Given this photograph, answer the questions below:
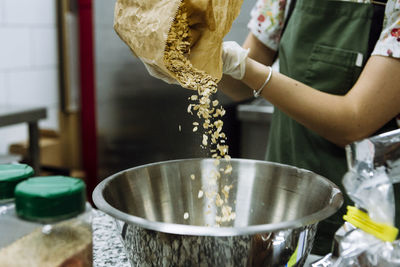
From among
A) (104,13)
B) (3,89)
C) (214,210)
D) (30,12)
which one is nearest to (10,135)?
(3,89)

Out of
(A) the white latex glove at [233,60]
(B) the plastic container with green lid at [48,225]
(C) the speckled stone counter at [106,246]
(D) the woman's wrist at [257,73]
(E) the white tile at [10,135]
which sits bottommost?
(E) the white tile at [10,135]

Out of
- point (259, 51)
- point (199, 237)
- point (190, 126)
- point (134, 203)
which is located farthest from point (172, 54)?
point (190, 126)

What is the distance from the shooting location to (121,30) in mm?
864

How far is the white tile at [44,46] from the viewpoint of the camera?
107 inches

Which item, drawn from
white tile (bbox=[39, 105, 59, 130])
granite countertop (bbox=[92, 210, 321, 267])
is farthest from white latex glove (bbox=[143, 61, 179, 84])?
white tile (bbox=[39, 105, 59, 130])

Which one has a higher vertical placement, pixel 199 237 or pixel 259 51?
pixel 259 51

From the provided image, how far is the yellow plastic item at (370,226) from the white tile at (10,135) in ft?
7.65

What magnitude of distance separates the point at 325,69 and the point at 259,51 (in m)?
0.28

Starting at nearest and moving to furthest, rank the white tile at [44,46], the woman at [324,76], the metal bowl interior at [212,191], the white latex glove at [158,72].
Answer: the metal bowl interior at [212,191], the white latex glove at [158,72], the woman at [324,76], the white tile at [44,46]

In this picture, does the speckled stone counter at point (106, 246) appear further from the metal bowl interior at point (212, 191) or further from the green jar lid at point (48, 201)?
the green jar lid at point (48, 201)

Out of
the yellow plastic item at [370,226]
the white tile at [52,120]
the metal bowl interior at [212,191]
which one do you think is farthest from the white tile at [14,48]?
the yellow plastic item at [370,226]

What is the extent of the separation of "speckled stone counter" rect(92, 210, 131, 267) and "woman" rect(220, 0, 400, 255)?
45 cm

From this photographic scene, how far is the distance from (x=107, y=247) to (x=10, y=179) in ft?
1.08

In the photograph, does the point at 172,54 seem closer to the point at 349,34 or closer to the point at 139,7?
the point at 139,7
